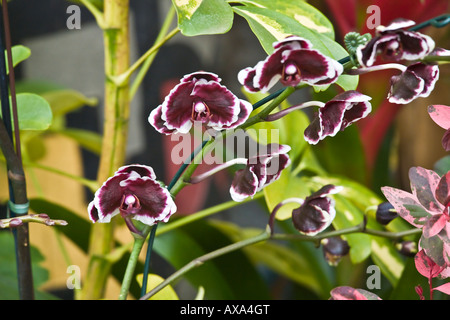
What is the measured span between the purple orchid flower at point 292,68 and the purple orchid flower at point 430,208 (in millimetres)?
112

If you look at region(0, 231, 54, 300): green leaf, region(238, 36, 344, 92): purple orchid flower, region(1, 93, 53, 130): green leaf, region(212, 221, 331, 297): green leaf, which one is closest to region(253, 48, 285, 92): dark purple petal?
region(238, 36, 344, 92): purple orchid flower

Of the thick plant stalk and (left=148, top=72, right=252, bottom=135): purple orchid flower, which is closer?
(left=148, top=72, right=252, bottom=135): purple orchid flower

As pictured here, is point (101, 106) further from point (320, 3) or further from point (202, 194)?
point (320, 3)

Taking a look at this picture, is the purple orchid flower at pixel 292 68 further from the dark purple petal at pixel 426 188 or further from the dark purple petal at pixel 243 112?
the dark purple petal at pixel 426 188

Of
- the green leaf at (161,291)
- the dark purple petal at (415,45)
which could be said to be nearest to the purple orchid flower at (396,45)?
the dark purple petal at (415,45)

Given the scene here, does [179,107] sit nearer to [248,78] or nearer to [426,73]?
[248,78]

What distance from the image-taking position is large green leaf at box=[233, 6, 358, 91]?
32 cm

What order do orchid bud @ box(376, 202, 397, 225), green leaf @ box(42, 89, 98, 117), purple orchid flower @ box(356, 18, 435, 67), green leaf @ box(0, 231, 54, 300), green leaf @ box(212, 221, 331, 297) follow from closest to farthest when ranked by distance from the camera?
1. purple orchid flower @ box(356, 18, 435, 67)
2. orchid bud @ box(376, 202, 397, 225)
3. green leaf @ box(0, 231, 54, 300)
4. green leaf @ box(42, 89, 98, 117)
5. green leaf @ box(212, 221, 331, 297)

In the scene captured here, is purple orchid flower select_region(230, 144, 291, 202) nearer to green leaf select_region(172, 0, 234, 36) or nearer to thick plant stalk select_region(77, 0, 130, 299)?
green leaf select_region(172, 0, 234, 36)

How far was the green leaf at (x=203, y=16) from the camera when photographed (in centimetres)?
30

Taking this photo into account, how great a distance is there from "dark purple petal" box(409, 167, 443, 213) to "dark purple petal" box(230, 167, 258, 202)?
12cm

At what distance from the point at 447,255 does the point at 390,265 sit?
234 millimetres
